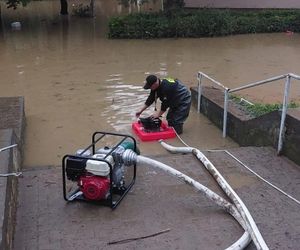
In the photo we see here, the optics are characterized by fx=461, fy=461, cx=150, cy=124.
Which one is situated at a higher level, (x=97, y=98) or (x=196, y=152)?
(x=196, y=152)

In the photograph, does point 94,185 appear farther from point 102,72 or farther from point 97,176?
point 102,72

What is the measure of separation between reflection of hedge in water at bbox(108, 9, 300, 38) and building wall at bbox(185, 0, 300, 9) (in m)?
3.21

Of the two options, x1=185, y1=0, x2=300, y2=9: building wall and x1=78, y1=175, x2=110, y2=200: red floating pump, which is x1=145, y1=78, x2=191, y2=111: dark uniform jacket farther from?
x1=185, y1=0, x2=300, y2=9: building wall

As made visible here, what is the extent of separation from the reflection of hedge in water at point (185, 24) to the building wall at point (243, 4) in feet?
10.5

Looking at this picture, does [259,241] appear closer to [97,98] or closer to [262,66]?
[97,98]

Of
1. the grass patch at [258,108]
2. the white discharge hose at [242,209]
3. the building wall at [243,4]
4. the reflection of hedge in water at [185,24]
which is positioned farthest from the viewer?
the building wall at [243,4]

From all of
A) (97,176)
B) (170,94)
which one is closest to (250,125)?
(170,94)

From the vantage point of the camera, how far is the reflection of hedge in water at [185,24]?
1897cm

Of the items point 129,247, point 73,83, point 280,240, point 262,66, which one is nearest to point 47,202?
point 129,247

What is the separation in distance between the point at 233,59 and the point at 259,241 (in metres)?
12.0

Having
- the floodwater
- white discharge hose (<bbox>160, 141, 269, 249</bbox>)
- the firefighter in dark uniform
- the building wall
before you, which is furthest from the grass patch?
the building wall

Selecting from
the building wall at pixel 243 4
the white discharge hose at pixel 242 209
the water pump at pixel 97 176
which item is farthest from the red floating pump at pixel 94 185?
the building wall at pixel 243 4

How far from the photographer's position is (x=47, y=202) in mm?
4652

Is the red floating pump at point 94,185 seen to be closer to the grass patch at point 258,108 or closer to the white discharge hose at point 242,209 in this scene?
the white discharge hose at point 242,209
